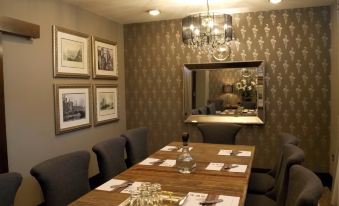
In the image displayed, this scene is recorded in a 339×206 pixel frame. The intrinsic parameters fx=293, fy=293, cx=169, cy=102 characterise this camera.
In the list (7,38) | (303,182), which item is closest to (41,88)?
(7,38)

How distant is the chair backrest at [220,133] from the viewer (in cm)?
364

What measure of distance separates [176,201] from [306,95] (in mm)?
3136

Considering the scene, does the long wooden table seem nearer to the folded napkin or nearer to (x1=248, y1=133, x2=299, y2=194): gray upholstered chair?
the folded napkin

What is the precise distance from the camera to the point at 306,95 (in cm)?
407

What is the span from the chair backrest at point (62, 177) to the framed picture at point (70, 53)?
1.59 meters

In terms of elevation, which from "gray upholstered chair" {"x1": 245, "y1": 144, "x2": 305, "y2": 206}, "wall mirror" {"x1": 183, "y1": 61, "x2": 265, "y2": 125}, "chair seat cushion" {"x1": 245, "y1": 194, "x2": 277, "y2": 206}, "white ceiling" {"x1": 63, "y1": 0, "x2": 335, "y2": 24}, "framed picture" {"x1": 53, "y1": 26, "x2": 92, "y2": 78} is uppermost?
"white ceiling" {"x1": 63, "y1": 0, "x2": 335, "y2": 24}

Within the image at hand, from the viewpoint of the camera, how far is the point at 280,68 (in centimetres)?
414

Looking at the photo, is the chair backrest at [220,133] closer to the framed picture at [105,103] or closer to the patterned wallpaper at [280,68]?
the patterned wallpaper at [280,68]

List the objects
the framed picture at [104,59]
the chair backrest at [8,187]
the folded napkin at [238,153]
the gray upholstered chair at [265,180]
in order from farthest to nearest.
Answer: the framed picture at [104,59] → the folded napkin at [238,153] → the gray upholstered chair at [265,180] → the chair backrest at [8,187]

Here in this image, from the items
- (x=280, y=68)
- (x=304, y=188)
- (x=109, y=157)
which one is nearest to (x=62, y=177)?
(x=109, y=157)

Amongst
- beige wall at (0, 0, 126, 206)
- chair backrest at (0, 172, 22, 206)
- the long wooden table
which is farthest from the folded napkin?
beige wall at (0, 0, 126, 206)

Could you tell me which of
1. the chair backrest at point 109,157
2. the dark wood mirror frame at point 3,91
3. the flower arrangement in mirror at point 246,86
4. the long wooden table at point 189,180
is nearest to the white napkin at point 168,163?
the long wooden table at point 189,180

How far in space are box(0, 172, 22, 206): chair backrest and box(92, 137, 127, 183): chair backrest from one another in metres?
0.84

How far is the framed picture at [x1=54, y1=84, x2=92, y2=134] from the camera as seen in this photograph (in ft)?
11.2
